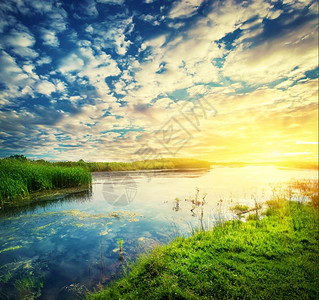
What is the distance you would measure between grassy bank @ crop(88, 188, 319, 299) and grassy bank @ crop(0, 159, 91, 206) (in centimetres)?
1456

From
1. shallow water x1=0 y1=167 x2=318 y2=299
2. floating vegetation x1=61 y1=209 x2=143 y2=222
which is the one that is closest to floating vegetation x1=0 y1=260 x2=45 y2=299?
shallow water x1=0 y1=167 x2=318 y2=299

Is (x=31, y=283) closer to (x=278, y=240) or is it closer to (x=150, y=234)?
(x=150, y=234)

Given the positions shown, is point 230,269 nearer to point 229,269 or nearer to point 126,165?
point 229,269

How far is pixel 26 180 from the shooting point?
52.9 feet

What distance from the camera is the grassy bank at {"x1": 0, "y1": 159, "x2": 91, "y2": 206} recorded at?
1410cm

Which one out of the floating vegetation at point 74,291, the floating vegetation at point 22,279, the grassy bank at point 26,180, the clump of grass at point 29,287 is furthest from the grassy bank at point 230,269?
the grassy bank at point 26,180

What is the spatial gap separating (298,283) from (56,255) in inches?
288

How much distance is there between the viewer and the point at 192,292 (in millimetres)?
3543

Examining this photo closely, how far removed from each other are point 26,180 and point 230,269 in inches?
732

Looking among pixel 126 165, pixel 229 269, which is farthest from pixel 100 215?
pixel 126 165

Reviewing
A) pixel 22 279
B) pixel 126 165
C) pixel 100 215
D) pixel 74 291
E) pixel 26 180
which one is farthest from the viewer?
pixel 126 165

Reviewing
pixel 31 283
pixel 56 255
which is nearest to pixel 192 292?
pixel 31 283

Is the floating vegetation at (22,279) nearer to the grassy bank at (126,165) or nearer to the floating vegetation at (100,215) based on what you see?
the floating vegetation at (100,215)

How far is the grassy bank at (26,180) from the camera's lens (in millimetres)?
14102
